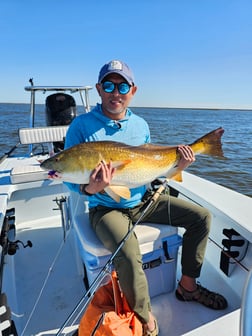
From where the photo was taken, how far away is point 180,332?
2162 mm

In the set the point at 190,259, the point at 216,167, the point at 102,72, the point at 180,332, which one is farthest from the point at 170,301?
the point at 216,167

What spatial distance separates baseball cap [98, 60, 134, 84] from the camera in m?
2.11

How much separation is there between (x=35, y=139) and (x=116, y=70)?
2.34 meters

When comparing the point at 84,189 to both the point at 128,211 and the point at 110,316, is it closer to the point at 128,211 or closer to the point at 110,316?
the point at 128,211

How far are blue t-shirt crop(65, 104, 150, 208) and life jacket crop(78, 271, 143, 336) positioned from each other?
599 mm

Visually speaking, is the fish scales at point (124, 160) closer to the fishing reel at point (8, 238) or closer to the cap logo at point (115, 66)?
the cap logo at point (115, 66)

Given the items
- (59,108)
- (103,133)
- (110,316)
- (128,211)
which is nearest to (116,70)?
(103,133)

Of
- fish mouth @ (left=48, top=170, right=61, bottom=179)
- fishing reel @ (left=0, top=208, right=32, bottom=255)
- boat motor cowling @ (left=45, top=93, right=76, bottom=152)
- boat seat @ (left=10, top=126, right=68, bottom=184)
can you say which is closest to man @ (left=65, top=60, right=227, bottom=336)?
fish mouth @ (left=48, top=170, right=61, bottom=179)

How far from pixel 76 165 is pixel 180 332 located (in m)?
1.66

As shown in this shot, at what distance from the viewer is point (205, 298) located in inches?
93.0

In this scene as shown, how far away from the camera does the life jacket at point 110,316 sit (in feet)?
5.45

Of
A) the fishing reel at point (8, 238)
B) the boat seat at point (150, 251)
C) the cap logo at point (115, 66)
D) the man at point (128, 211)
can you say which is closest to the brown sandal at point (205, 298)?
the man at point (128, 211)

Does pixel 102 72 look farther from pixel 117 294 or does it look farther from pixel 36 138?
pixel 36 138

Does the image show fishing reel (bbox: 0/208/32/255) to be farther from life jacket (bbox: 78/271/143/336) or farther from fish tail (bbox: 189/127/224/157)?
fish tail (bbox: 189/127/224/157)
